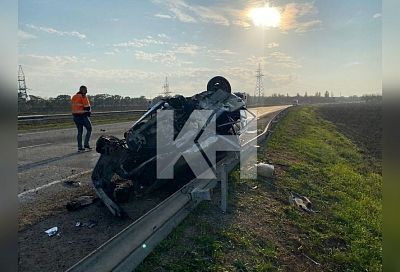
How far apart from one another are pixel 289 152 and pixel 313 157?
858mm

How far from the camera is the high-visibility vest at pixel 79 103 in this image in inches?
428

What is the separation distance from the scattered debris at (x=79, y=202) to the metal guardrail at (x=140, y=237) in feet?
4.86

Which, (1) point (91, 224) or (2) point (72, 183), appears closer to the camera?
(1) point (91, 224)

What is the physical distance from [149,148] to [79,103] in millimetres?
5941

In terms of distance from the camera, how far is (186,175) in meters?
6.66

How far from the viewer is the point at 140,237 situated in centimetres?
335

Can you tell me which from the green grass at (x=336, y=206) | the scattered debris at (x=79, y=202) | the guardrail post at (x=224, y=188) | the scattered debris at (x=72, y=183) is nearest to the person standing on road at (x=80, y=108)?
the scattered debris at (x=72, y=183)

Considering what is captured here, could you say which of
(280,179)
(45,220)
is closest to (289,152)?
(280,179)

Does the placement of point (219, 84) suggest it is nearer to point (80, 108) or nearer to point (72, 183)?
point (80, 108)

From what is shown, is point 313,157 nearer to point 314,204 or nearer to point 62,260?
point 314,204

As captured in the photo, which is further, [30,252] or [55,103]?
[55,103]

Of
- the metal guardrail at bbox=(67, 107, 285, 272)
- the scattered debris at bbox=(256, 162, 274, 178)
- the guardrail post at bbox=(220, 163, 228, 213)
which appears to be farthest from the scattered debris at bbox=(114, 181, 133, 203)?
the scattered debris at bbox=(256, 162, 274, 178)

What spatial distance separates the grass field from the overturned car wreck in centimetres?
100

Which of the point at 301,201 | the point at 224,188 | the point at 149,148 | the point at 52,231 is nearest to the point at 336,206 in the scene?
the point at 301,201
